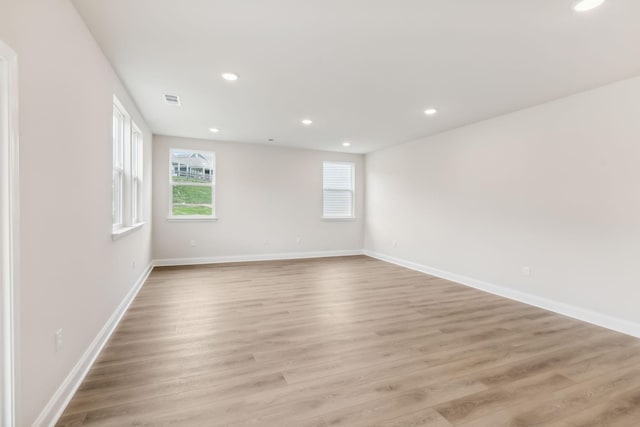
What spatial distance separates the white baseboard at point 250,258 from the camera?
588 centimetres

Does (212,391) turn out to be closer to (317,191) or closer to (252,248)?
(252,248)

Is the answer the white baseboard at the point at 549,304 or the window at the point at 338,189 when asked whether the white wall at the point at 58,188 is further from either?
the window at the point at 338,189

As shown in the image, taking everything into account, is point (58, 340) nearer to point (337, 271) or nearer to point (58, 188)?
point (58, 188)

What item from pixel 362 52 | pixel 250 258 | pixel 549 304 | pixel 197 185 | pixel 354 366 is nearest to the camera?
pixel 354 366

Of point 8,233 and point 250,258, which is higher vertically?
point 8,233

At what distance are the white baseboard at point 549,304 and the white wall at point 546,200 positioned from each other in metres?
0.06

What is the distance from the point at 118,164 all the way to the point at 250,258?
11.7 feet

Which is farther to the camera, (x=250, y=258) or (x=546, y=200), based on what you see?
(x=250, y=258)

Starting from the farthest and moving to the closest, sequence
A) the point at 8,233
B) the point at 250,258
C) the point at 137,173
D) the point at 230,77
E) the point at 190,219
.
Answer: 1. the point at 250,258
2. the point at 190,219
3. the point at 137,173
4. the point at 230,77
5. the point at 8,233

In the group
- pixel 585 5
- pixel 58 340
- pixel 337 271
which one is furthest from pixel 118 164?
pixel 585 5

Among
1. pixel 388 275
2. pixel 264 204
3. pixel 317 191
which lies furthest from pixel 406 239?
pixel 264 204

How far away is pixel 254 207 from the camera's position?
6.44 metres

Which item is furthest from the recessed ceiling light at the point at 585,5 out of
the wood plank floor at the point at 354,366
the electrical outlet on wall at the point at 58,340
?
the electrical outlet on wall at the point at 58,340

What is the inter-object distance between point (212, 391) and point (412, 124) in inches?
171
